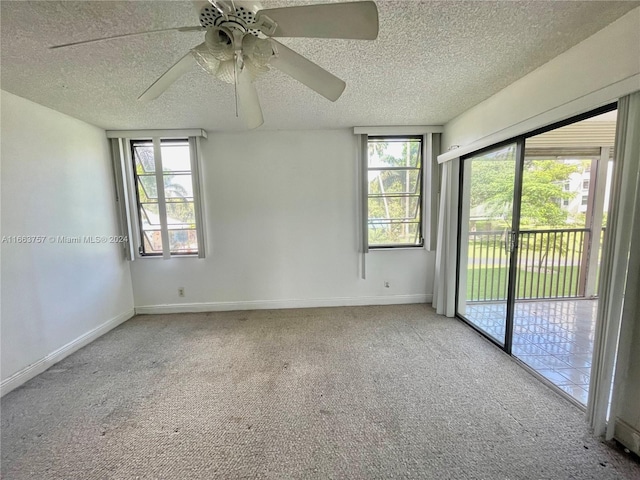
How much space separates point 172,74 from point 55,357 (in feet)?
8.96

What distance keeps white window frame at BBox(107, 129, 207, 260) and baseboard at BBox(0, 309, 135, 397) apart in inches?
32.6

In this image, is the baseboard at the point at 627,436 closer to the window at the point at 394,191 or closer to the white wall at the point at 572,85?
the white wall at the point at 572,85

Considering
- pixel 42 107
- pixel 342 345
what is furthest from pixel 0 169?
pixel 342 345

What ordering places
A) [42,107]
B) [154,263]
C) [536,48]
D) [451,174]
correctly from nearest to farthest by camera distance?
[536,48], [42,107], [451,174], [154,263]

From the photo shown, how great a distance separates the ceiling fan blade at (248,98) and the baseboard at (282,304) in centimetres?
241

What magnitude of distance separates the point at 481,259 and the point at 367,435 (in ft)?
9.23

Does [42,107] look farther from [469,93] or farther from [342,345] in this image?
[469,93]

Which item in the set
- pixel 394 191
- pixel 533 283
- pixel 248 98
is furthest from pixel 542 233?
pixel 248 98

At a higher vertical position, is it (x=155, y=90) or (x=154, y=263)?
(x=155, y=90)

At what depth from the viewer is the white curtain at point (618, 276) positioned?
4.14 ft

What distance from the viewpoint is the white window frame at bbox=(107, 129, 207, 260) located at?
3.02 m

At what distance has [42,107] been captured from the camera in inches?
88.4

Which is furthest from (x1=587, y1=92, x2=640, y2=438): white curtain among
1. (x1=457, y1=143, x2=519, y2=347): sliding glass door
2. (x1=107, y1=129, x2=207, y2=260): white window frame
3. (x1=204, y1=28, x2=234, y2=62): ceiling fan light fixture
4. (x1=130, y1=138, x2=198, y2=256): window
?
(x1=130, y1=138, x2=198, y2=256): window

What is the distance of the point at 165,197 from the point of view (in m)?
3.18
